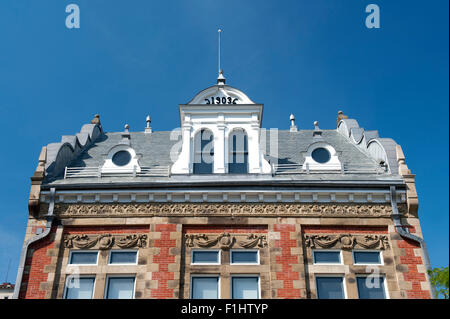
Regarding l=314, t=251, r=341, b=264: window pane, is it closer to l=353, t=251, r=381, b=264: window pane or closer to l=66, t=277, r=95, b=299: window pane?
l=353, t=251, r=381, b=264: window pane

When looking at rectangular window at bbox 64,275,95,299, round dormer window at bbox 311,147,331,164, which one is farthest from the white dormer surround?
rectangular window at bbox 64,275,95,299

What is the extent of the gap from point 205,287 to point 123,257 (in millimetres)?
2988

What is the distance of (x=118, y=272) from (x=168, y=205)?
283cm

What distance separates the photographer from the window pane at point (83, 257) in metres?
16.1

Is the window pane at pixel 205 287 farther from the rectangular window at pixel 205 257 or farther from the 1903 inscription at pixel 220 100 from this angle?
the 1903 inscription at pixel 220 100

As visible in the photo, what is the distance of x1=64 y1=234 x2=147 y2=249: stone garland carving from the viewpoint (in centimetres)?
1617

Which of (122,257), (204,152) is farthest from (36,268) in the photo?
(204,152)

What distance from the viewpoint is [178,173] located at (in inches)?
704

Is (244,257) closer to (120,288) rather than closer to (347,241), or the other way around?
(347,241)

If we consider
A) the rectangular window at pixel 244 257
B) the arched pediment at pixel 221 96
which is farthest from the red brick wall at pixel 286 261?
the arched pediment at pixel 221 96

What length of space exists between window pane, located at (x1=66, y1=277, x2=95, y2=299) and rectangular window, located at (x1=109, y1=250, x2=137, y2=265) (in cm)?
91

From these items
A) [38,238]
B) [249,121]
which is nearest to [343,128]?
[249,121]

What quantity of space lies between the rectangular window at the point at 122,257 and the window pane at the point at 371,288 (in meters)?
7.50
